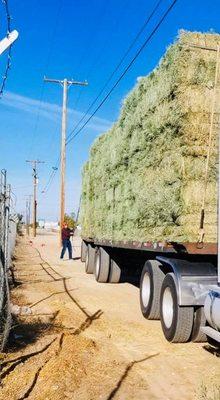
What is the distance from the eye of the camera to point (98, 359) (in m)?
6.72

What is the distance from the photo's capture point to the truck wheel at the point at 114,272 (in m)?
15.1

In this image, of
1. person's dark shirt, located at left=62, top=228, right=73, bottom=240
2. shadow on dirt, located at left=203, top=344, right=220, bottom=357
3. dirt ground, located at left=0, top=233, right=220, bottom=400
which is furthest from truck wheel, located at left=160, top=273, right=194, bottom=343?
person's dark shirt, located at left=62, top=228, right=73, bottom=240

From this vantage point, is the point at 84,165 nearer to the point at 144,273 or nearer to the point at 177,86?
the point at 144,273

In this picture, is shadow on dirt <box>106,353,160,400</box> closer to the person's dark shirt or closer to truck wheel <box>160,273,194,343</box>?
truck wheel <box>160,273,194,343</box>

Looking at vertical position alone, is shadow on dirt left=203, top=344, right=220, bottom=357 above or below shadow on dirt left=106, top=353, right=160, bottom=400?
above

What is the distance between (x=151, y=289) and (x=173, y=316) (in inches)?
55.8

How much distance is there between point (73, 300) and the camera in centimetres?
1160

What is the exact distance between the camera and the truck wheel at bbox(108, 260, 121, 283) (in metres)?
15.1

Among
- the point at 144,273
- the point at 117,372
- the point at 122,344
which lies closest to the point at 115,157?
the point at 144,273

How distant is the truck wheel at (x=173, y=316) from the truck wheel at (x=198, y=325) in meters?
0.07

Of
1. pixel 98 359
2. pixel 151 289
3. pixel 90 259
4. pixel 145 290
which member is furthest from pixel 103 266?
pixel 98 359

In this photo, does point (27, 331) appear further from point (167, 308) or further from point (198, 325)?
point (198, 325)

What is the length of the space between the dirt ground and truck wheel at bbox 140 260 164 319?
9.2 inches

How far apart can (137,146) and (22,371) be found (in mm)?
4984
